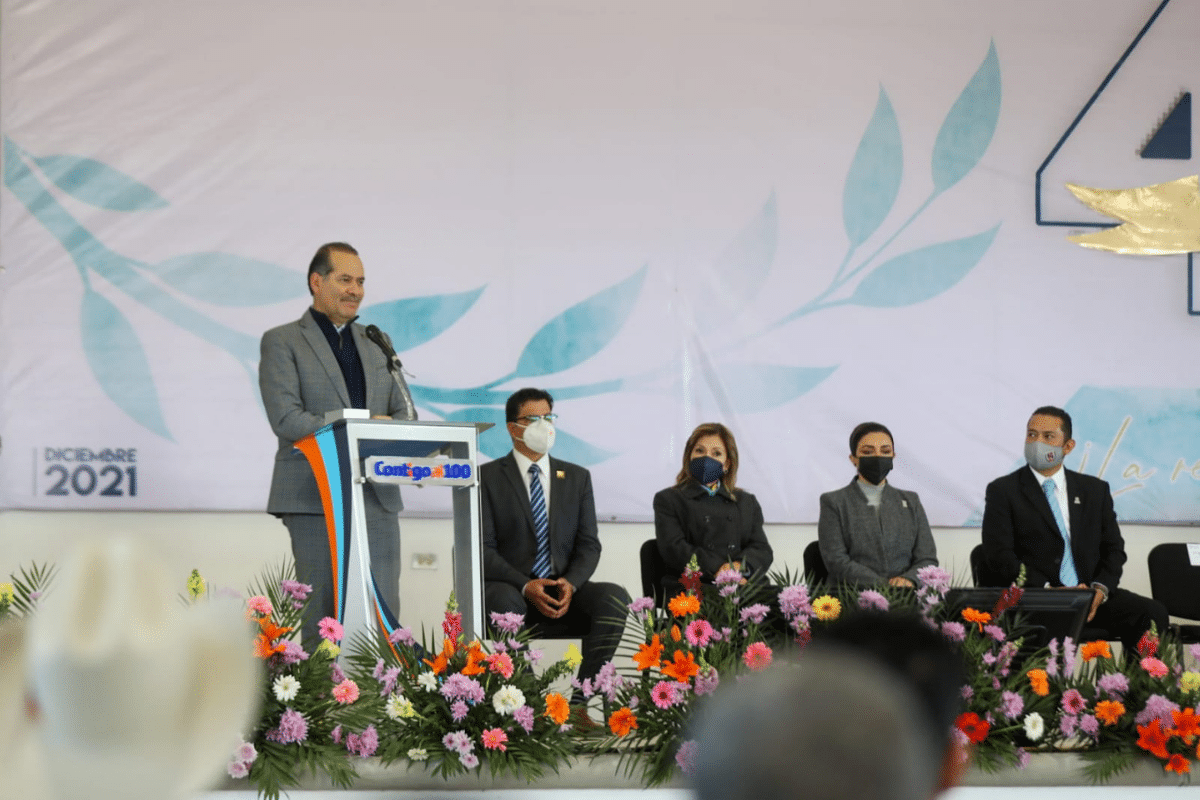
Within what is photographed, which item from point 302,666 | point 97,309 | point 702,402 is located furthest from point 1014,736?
point 97,309

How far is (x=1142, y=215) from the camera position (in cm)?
559

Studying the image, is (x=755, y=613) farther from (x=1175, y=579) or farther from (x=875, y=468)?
(x=1175, y=579)

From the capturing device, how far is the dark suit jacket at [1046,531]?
4699mm

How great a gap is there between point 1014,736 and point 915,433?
3092 mm

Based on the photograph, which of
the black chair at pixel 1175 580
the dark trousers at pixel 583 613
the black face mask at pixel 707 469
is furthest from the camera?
the black chair at pixel 1175 580

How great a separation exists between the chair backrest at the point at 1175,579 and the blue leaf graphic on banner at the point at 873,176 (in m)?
1.84

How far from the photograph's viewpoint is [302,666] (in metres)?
2.40

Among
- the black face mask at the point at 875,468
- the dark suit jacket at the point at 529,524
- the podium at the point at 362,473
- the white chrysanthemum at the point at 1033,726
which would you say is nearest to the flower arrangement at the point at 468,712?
the podium at the point at 362,473

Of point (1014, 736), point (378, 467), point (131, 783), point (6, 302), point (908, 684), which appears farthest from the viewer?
point (6, 302)

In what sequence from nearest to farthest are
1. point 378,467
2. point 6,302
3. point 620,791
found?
point 620,791, point 378,467, point 6,302

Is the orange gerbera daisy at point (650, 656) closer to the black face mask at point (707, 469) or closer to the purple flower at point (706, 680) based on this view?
the purple flower at point (706, 680)

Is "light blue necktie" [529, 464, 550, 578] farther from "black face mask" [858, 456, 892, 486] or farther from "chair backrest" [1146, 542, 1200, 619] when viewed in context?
"chair backrest" [1146, 542, 1200, 619]

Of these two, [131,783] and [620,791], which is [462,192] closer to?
[620,791]

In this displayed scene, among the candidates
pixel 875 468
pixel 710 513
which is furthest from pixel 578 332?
pixel 875 468
